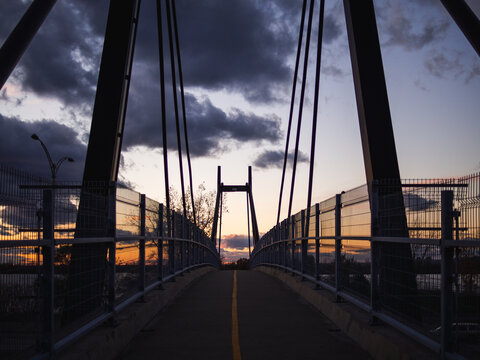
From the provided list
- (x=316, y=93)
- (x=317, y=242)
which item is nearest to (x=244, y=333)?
(x=317, y=242)

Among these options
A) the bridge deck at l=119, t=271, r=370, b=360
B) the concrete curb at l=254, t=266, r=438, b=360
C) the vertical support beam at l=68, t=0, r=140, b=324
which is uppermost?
the vertical support beam at l=68, t=0, r=140, b=324

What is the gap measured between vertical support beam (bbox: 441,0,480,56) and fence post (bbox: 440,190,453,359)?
4.40 meters

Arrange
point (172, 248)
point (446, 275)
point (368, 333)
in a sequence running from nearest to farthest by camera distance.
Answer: point (446, 275) < point (368, 333) < point (172, 248)

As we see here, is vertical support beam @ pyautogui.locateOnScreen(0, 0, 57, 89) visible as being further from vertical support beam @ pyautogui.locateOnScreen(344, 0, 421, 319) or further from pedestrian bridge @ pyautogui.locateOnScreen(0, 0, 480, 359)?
vertical support beam @ pyautogui.locateOnScreen(344, 0, 421, 319)

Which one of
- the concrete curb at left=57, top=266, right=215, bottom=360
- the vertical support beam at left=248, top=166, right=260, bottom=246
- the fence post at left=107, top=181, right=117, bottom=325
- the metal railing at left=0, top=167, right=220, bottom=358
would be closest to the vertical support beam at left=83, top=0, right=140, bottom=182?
the metal railing at left=0, top=167, right=220, bottom=358

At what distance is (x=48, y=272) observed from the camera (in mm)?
5062

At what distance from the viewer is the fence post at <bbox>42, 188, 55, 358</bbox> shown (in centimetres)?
498

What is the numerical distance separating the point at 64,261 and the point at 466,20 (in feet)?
21.6

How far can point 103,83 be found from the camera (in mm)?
10797

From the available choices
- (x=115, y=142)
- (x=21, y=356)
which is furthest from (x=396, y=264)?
(x=115, y=142)

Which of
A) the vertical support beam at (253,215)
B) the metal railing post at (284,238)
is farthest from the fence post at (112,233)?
the vertical support beam at (253,215)

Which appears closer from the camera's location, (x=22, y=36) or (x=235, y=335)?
(x=22, y=36)

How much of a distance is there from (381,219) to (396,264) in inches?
27.4

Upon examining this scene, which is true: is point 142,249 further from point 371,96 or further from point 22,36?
point 371,96
